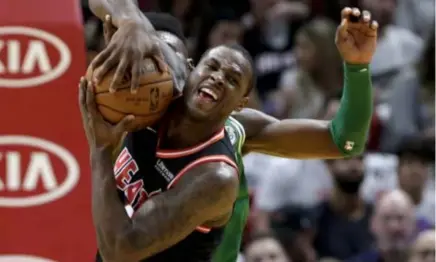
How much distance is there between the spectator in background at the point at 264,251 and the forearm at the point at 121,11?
8.37ft

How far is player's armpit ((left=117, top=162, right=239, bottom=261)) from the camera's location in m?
3.75

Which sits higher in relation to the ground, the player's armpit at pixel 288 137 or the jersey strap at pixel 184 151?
the jersey strap at pixel 184 151

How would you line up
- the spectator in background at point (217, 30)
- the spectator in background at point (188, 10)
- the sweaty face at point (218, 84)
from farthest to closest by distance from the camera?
1. the spectator in background at point (188, 10)
2. the spectator in background at point (217, 30)
3. the sweaty face at point (218, 84)

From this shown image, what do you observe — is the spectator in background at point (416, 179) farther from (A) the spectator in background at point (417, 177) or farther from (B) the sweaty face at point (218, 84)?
(B) the sweaty face at point (218, 84)

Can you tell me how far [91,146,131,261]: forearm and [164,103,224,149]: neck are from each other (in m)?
0.25

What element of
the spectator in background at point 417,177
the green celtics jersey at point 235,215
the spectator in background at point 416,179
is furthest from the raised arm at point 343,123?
the spectator in background at point 417,177

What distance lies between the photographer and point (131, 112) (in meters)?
3.77

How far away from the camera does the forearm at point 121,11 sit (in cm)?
391

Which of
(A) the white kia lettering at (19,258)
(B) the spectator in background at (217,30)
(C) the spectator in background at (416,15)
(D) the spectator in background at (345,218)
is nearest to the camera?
(A) the white kia lettering at (19,258)

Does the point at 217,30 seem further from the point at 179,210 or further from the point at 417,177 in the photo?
the point at 179,210

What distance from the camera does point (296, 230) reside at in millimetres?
6980

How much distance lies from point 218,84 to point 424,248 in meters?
2.76

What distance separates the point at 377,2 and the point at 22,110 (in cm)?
430

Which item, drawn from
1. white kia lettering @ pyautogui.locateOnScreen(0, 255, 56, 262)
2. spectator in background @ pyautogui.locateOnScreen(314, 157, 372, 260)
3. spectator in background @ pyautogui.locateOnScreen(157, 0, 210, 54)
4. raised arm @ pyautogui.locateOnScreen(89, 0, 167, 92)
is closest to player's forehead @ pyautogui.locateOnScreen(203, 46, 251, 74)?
raised arm @ pyautogui.locateOnScreen(89, 0, 167, 92)
